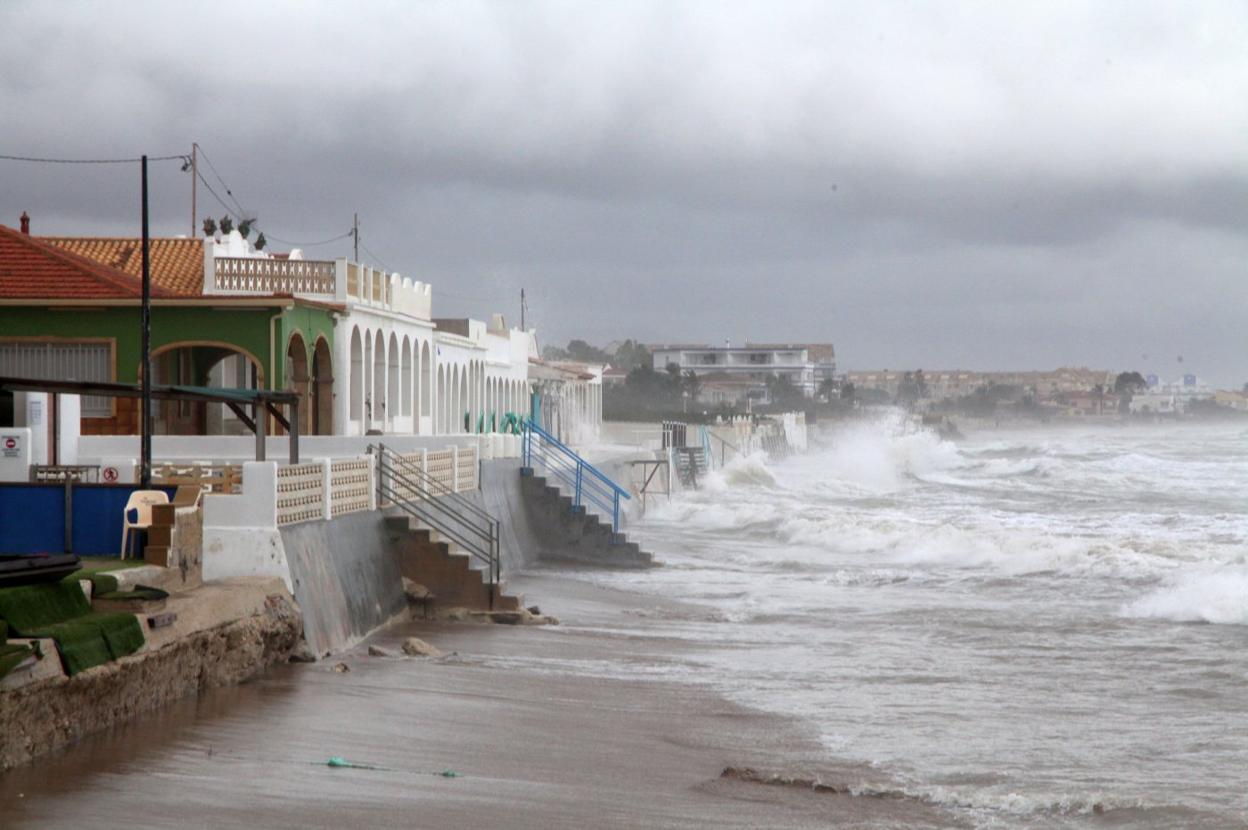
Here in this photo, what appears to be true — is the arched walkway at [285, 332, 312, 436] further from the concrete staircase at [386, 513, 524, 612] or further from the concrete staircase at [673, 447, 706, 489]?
the concrete staircase at [673, 447, 706, 489]

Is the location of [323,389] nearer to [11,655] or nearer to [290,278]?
[290,278]

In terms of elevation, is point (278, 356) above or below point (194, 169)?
below

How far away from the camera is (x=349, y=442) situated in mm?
23812

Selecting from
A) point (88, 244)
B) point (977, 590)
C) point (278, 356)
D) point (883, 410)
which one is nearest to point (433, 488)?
point (278, 356)

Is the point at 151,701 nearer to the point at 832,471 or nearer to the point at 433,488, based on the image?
the point at 433,488

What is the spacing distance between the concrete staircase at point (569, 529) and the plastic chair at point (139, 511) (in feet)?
45.4

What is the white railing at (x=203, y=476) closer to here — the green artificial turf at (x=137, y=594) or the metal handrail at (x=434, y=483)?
the metal handrail at (x=434, y=483)

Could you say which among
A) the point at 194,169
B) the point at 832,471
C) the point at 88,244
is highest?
the point at 194,169

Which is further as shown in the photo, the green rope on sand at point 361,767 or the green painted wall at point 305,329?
the green painted wall at point 305,329

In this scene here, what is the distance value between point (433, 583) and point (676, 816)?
10.2m

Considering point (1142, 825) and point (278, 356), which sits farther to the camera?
point (278, 356)

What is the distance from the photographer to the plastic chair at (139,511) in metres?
14.9

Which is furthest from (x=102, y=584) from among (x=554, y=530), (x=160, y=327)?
(x=554, y=530)

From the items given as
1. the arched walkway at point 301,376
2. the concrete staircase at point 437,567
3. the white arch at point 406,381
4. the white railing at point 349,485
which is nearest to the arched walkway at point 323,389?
the arched walkway at point 301,376
